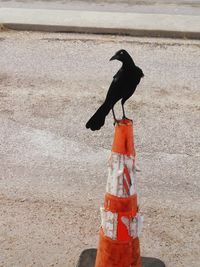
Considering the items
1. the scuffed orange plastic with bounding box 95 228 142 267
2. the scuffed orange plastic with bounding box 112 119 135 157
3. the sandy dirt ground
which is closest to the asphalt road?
the sandy dirt ground

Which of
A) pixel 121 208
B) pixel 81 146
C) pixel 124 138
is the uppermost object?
pixel 124 138

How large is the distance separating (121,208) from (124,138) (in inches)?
19.4

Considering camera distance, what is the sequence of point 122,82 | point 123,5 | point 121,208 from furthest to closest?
point 123,5, point 121,208, point 122,82

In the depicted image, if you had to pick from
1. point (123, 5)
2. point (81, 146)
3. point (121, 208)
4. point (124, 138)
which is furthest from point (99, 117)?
point (123, 5)

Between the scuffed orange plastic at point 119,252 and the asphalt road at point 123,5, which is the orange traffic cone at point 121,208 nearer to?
the scuffed orange plastic at point 119,252

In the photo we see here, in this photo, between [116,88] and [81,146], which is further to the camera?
[81,146]

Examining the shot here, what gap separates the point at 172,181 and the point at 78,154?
1135mm

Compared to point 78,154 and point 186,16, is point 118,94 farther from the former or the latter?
point 186,16

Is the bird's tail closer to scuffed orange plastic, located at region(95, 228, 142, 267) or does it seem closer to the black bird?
the black bird

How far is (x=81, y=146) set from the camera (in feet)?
19.8

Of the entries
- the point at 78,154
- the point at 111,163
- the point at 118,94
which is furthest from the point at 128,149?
the point at 78,154

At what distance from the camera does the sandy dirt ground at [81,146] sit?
4527 millimetres

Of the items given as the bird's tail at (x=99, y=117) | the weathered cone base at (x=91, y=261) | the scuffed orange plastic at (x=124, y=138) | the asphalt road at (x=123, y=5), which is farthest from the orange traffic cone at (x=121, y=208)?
the asphalt road at (x=123, y=5)

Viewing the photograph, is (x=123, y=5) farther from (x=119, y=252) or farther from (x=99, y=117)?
(x=119, y=252)
